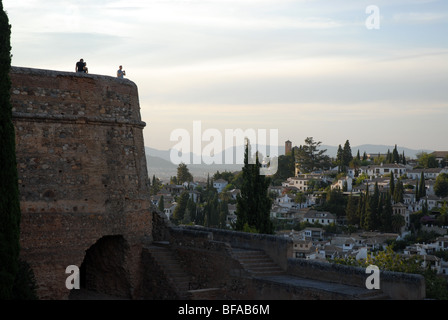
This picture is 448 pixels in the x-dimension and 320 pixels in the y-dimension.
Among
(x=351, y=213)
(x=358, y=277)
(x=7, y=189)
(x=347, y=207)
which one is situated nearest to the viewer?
(x=7, y=189)

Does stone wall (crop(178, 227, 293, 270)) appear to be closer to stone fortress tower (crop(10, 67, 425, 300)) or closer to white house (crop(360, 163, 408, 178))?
stone fortress tower (crop(10, 67, 425, 300))

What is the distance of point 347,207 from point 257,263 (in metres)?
96.4

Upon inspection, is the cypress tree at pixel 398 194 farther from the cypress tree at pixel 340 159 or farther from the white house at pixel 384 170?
the cypress tree at pixel 340 159

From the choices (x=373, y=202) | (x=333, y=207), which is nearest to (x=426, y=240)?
(x=373, y=202)

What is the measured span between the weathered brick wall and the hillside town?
50.6 m

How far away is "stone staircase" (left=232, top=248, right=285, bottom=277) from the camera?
16.8 m

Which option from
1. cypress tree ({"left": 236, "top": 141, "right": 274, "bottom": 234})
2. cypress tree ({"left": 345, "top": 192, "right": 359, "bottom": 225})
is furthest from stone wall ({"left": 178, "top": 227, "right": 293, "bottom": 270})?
cypress tree ({"left": 345, "top": 192, "right": 359, "bottom": 225})

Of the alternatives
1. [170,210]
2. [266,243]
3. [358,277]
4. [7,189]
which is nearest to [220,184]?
[170,210]

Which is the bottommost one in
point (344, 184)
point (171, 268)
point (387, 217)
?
point (387, 217)

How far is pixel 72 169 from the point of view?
17.4 metres

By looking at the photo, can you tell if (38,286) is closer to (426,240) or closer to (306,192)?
(426,240)

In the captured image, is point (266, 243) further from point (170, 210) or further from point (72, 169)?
point (170, 210)
